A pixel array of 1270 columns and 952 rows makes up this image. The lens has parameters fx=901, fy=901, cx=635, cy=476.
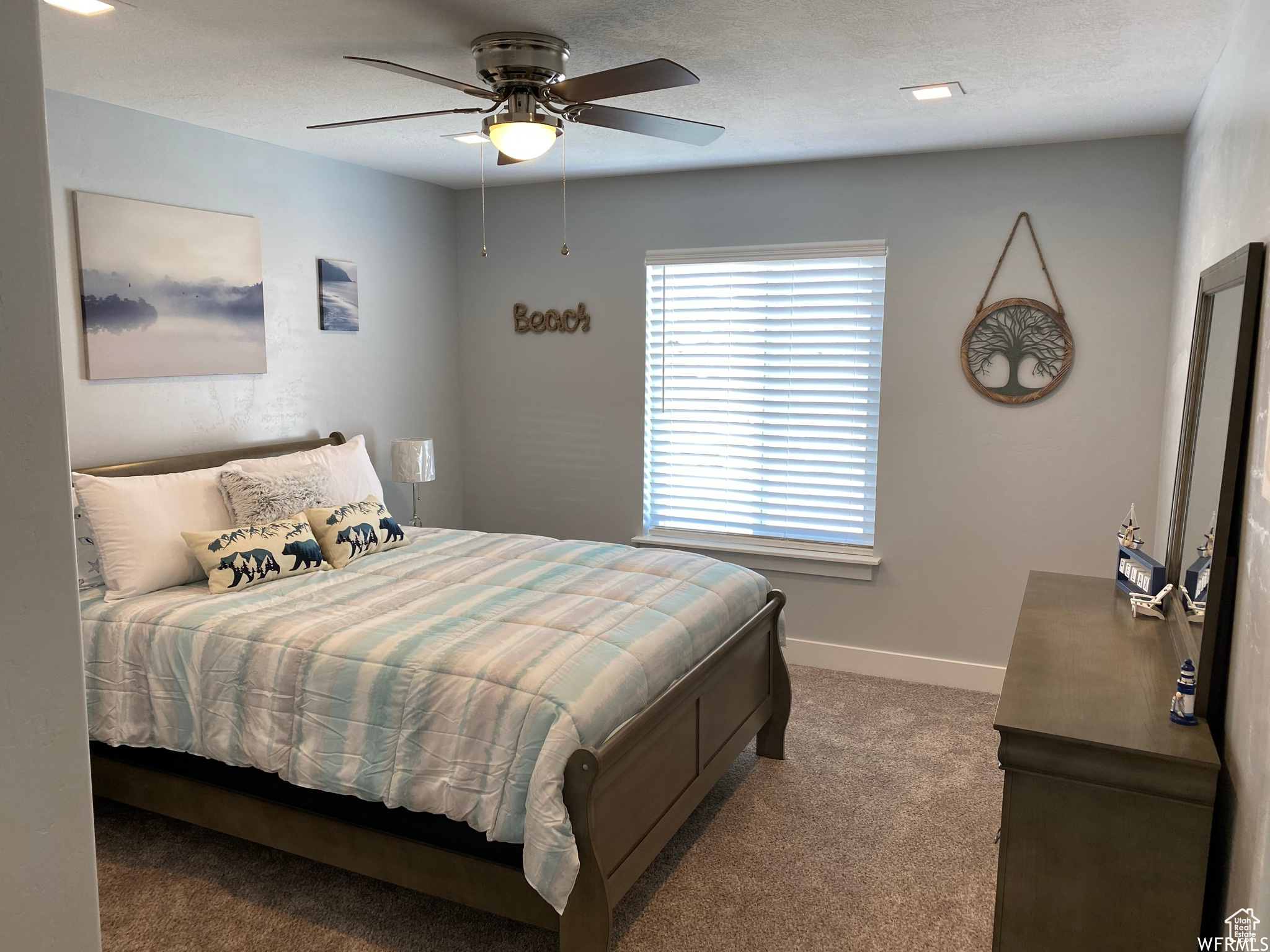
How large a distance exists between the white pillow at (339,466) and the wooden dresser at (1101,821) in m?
2.98

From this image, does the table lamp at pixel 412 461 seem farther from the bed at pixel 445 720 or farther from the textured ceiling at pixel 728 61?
the textured ceiling at pixel 728 61

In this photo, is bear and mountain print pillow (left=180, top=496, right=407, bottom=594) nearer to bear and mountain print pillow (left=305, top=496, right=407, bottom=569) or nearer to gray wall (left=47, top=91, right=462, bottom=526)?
bear and mountain print pillow (left=305, top=496, right=407, bottom=569)

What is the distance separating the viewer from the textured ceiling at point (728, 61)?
99.0 inches

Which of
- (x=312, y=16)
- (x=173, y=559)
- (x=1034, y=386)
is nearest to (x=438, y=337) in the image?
(x=173, y=559)

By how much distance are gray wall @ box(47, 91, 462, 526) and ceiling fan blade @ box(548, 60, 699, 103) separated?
1965 millimetres

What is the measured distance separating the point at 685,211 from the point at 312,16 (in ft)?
8.50

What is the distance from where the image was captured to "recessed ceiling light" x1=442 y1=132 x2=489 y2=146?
3.95 m

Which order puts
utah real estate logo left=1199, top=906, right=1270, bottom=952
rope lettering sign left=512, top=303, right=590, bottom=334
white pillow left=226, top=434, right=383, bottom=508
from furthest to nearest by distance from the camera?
rope lettering sign left=512, top=303, right=590, bottom=334
white pillow left=226, top=434, right=383, bottom=508
utah real estate logo left=1199, top=906, right=1270, bottom=952

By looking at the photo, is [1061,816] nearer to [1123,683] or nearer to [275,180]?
[1123,683]

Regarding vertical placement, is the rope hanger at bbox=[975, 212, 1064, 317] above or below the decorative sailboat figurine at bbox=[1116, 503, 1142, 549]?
above

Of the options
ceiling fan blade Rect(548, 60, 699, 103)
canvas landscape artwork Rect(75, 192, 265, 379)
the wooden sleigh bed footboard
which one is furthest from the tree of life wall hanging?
canvas landscape artwork Rect(75, 192, 265, 379)

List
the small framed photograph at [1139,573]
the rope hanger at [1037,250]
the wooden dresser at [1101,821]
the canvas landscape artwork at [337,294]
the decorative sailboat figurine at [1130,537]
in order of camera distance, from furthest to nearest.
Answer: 1. the canvas landscape artwork at [337,294]
2. the rope hanger at [1037,250]
3. the decorative sailboat figurine at [1130,537]
4. the small framed photograph at [1139,573]
5. the wooden dresser at [1101,821]

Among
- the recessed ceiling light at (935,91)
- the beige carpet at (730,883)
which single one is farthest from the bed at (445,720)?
→ the recessed ceiling light at (935,91)

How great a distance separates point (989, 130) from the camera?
3832 mm
